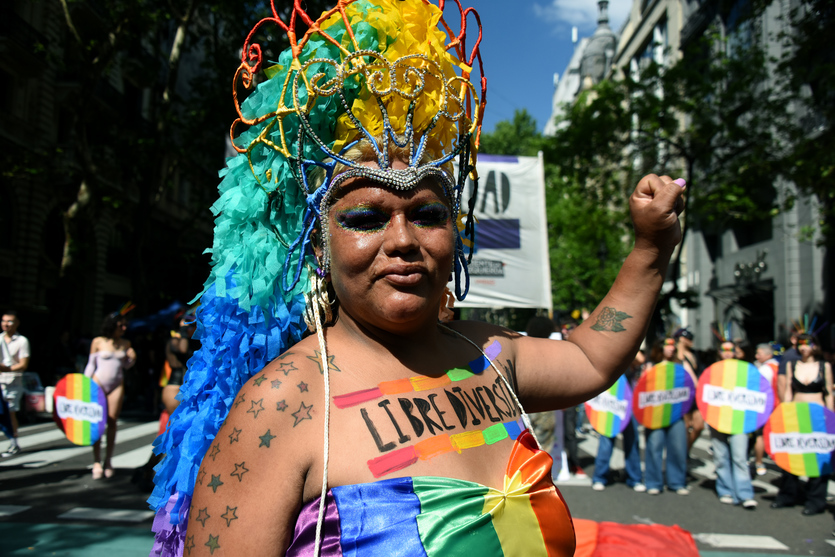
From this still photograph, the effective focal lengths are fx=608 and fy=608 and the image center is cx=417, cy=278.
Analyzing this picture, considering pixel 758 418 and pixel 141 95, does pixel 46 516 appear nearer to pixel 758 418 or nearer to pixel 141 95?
pixel 758 418

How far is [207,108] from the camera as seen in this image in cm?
1505

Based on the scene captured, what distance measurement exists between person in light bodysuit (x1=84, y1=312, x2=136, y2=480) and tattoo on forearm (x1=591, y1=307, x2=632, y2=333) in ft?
20.5

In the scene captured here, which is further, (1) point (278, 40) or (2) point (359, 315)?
(1) point (278, 40)

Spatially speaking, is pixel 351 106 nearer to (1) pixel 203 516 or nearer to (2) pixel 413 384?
(2) pixel 413 384

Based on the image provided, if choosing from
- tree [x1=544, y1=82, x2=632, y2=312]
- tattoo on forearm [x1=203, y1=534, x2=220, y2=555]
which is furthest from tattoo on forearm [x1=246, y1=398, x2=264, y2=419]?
tree [x1=544, y1=82, x2=632, y2=312]

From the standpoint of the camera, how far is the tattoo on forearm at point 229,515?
120cm

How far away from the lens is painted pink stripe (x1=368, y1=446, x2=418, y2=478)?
131 centimetres

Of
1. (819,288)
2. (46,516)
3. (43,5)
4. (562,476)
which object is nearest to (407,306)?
(46,516)

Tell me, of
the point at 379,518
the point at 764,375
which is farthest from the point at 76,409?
the point at 764,375

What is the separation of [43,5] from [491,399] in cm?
1923

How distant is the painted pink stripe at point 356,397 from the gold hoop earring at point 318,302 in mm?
262

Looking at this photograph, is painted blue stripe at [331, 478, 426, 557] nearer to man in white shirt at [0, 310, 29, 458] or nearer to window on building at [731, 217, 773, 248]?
man in white shirt at [0, 310, 29, 458]

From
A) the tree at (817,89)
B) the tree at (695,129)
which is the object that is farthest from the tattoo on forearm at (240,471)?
the tree at (695,129)

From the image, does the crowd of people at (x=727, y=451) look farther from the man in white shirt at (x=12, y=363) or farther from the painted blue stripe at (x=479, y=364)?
the man in white shirt at (x=12, y=363)
